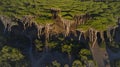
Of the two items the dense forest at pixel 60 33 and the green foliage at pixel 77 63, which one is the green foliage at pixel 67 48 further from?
the green foliage at pixel 77 63

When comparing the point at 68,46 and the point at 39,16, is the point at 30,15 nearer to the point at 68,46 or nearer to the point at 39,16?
the point at 39,16

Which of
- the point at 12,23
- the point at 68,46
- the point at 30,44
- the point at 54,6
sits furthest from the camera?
the point at 30,44

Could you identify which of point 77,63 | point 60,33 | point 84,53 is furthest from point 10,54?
point 84,53

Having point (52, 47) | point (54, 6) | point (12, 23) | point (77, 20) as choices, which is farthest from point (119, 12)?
point (12, 23)

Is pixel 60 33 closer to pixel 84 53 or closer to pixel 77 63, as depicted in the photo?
pixel 84 53

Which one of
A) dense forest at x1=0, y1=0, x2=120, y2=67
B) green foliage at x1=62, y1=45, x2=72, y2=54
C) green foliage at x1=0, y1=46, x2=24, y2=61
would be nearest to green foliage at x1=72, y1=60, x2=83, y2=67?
dense forest at x1=0, y1=0, x2=120, y2=67

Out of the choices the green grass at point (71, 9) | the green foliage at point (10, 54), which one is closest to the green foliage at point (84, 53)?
the green grass at point (71, 9)

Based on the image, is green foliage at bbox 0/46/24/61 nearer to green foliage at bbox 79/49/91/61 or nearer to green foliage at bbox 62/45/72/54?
green foliage at bbox 62/45/72/54
